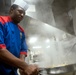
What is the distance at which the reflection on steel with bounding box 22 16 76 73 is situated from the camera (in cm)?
267

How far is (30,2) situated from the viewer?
2725 mm

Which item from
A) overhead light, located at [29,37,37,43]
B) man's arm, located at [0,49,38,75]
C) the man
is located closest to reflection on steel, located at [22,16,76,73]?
overhead light, located at [29,37,37,43]

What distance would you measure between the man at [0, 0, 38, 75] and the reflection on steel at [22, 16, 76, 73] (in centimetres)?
137

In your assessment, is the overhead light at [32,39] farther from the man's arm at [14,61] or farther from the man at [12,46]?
the man's arm at [14,61]

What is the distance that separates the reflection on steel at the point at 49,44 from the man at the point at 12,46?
137cm

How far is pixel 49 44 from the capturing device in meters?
2.95

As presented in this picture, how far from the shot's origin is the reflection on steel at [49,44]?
8.77 ft

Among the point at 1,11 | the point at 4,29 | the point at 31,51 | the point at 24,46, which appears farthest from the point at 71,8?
the point at 4,29

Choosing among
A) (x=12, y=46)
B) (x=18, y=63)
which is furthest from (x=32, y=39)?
(x=18, y=63)

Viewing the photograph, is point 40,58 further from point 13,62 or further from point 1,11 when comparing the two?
point 13,62

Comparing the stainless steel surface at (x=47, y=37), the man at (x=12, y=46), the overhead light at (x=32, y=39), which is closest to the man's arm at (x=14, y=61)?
the man at (x=12, y=46)

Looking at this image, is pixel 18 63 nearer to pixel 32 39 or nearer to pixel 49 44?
pixel 32 39

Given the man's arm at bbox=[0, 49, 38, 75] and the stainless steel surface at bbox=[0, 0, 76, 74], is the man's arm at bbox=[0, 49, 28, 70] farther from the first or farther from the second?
the stainless steel surface at bbox=[0, 0, 76, 74]

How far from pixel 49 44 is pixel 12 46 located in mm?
1982
